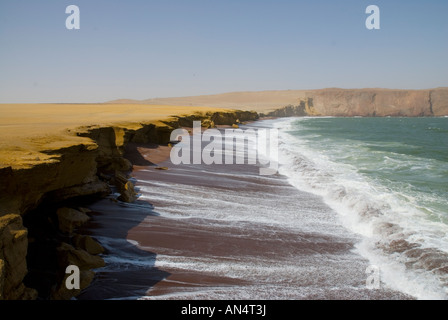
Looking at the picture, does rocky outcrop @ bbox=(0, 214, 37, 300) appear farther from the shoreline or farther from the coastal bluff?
the coastal bluff

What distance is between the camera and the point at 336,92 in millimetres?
151875

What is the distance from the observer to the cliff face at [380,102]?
138750 millimetres

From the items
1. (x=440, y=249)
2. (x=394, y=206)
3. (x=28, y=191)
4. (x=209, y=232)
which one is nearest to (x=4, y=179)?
(x=28, y=191)

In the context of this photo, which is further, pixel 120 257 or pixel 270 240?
pixel 270 240

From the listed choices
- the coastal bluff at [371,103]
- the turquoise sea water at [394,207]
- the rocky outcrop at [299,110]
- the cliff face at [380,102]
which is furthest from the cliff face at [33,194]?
the cliff face at [380,102]

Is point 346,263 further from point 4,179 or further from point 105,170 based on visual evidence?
point 105,170

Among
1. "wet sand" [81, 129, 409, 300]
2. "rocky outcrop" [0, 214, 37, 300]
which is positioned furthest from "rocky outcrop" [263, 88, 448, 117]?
"rocky outcrop" [0, 214, 37, 300]

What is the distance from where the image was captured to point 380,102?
14475 centimetres

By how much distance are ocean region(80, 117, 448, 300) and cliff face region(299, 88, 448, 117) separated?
455 feet

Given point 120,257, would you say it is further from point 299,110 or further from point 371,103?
point 371,103

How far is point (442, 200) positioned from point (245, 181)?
5904 millimetres

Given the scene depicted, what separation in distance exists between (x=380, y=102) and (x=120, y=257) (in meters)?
156

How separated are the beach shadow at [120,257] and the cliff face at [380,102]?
466ft

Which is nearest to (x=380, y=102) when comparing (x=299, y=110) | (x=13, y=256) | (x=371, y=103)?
(x=371, y=103)
